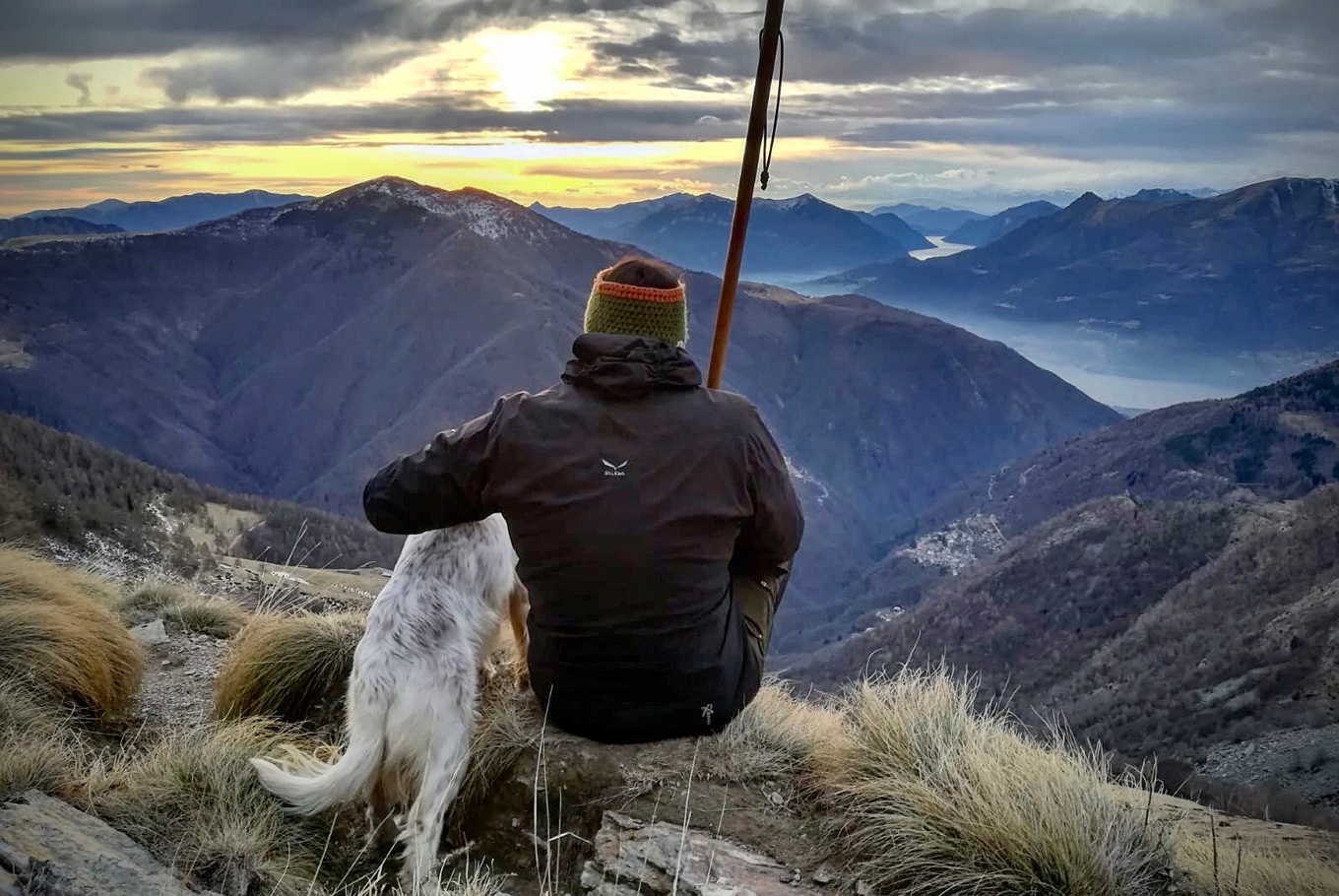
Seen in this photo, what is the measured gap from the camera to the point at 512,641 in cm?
505

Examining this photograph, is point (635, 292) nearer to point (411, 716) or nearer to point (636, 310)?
point (636, 310)

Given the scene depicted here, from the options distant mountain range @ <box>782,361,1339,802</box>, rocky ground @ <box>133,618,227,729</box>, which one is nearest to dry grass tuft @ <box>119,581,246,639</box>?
rocky ground @ <box>133,618,227,729</box>

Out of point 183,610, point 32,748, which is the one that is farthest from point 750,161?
point 183,610

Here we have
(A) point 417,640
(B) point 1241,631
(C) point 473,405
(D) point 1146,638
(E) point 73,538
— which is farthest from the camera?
(C) point 473,405

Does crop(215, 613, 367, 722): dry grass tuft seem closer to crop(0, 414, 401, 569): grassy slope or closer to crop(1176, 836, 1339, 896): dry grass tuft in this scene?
crop(1176, 836, 1339, 896): dry grass tuft

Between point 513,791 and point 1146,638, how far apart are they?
59283 mm

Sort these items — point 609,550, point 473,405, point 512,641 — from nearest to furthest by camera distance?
1. point 609,550
2. point 512,641
3. point 473,405

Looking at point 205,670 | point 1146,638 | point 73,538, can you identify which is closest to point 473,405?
point 1146,638

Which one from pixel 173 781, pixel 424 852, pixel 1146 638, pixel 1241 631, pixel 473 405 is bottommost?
pixel 473 405

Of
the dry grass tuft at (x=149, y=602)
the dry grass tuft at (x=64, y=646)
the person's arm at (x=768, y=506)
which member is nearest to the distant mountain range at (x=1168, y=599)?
the person's arm at (x=768, y=506)

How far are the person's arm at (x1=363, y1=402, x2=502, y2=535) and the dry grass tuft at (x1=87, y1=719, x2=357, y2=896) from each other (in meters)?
1.29

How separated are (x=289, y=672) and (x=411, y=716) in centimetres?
207

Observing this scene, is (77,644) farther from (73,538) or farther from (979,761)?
(73,538)

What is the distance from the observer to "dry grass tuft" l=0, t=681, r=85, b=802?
11.5 ft
